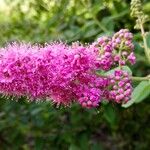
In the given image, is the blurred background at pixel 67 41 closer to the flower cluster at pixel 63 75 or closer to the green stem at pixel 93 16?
the green stem at pixel 93 16

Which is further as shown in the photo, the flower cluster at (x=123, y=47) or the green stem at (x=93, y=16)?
the green stem at (x=93, y=16)

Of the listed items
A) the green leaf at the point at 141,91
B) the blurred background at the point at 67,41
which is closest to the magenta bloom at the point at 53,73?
the green leaf at the point at 141,91

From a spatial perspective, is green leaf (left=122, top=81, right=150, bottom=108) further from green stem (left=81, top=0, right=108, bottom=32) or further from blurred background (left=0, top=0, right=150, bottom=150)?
green stem (left=81, top=0, right=108, bottom=32)

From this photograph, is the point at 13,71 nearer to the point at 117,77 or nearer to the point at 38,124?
the point at 117,77

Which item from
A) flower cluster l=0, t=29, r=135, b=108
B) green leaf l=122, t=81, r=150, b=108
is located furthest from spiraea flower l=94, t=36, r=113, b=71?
green leaf l=122, t=81, r=150, b=108

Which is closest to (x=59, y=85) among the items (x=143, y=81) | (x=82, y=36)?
(x=143, y=81)

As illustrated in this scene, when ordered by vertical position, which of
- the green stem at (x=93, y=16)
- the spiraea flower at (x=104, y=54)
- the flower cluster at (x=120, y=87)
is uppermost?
the green stem at (x=93, y=16)

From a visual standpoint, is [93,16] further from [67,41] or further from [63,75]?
[63,75]
